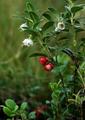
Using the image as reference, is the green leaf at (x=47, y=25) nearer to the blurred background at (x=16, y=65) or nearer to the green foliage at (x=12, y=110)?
the blurred background at (x=16, y=65)

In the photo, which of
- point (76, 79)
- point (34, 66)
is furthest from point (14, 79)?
point (76, 79)

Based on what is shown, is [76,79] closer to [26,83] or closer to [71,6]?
[71,6]

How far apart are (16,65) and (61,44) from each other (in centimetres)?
206

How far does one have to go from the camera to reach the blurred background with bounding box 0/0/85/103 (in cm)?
291

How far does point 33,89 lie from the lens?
2.69 m

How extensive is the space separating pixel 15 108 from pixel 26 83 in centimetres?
118

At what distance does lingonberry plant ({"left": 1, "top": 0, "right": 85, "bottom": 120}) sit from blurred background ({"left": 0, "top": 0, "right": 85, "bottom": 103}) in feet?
0.27

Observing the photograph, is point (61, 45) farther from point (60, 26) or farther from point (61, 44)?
point (60, 26)

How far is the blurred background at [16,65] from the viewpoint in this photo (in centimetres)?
291

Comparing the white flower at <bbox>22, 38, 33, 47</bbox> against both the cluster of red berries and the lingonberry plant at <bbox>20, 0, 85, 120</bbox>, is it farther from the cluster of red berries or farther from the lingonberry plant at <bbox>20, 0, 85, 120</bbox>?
the cluster of red berries

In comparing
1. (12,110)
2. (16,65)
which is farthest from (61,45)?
(16,65)

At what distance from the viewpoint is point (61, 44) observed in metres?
1.97

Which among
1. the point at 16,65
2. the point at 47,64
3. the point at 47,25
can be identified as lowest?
the point at 47,64

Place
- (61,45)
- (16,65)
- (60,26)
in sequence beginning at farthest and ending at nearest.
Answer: (16,65) < (61,45) < (60,26)
